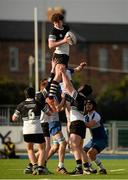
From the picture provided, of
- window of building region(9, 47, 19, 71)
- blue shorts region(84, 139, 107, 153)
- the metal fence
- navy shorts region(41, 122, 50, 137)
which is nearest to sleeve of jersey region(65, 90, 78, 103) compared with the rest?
blue shorts region(84, 139, 107, 153)

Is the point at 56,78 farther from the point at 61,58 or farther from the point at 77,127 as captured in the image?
the point at 77,127

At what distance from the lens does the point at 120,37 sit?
86938 millimetres

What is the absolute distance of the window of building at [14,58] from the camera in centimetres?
8456

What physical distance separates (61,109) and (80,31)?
6603cm

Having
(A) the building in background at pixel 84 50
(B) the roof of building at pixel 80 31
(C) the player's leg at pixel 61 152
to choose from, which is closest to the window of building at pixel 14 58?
(A) the building in background at pixel 84 50

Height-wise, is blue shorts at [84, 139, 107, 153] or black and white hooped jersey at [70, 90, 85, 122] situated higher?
black and white hooped jersey at [70, 90, 85, 122]

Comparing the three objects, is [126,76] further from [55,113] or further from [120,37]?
[55,113]

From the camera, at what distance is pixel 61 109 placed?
20797 mm

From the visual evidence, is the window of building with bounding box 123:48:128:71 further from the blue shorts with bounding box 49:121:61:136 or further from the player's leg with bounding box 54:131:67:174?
the player's leg with bounding box 54:131:67:174

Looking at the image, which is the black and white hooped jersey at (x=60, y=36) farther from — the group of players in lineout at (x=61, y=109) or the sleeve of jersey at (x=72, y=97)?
the sleeve of jersey at (x=72, y=97)

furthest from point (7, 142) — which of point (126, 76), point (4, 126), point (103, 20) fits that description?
point (103, 20)

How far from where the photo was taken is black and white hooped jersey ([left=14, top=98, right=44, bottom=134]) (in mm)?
20859

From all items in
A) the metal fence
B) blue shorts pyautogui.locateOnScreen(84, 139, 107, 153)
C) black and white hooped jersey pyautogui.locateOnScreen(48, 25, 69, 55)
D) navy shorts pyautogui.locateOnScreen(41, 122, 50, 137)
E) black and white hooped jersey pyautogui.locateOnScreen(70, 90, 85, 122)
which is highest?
black and white hooped jersey pyautogui.locateOnScreen(48, 25, 69, 55)

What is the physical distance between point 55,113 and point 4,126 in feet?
51.0
